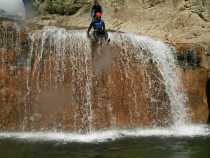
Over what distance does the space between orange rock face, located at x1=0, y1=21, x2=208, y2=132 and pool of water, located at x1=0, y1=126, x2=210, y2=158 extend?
2.16 ft

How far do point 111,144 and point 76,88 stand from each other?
3.22 meters

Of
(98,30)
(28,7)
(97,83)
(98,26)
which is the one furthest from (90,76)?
(28,7)

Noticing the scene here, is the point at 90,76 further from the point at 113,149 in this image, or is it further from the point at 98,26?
the point at 113,149

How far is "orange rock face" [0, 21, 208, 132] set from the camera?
13672 millimetres

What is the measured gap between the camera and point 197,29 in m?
19.8

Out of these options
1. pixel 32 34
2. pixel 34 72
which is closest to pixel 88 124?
pixel 34 72

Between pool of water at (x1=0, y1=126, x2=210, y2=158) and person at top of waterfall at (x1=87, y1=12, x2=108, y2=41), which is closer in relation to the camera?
pool of water at (x1=0, y1=126, x2=210, y2=158)

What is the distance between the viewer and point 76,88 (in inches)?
560

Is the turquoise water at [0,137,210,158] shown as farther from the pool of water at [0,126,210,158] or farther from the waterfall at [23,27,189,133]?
the waterfall at [23,27,189,133]

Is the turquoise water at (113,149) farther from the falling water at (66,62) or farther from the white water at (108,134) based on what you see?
the falling water at (66,62)

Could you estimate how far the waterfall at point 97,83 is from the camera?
1391 centimetres

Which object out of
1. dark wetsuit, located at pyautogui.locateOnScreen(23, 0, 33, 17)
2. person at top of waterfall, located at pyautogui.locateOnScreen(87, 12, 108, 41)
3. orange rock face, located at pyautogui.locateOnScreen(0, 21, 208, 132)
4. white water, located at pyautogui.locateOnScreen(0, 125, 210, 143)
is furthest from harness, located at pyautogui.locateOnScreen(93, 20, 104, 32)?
dark wetsuit, located at pyautogui.locateOnScreen(23, 0, 33, 17)

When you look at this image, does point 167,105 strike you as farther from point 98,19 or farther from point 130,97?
point 98,19

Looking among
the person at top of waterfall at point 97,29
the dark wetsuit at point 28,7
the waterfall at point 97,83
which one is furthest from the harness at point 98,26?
the dark wetsuit at point 28,7
